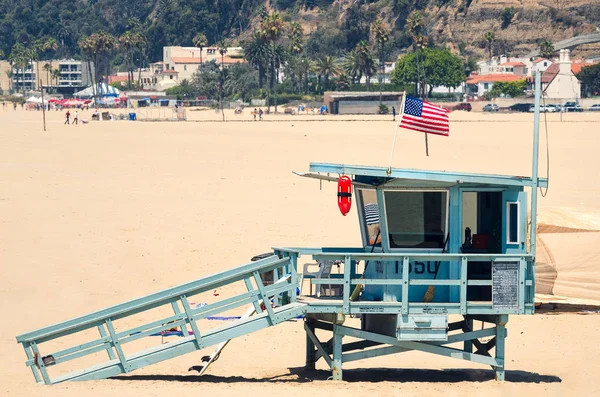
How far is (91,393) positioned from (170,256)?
942 centimetres

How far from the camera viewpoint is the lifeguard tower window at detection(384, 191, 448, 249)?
543 inches

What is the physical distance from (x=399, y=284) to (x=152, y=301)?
316 cm

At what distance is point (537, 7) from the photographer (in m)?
189

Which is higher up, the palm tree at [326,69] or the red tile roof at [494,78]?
the palm tree at [326,69]

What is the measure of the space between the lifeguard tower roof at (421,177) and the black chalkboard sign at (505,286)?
1075mm

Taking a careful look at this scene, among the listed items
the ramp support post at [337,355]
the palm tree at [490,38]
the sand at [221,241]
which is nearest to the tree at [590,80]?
the palm tree at [490,38]

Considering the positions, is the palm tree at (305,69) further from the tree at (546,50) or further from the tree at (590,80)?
the tree at (590,80)

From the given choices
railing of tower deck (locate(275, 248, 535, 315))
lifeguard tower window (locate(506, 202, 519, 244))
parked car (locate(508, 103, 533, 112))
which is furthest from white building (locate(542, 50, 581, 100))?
railing of tower deck (locate(275, 248, 535, 315))

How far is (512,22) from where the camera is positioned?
189500 mm

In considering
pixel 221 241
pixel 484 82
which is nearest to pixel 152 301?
pixel 221 241

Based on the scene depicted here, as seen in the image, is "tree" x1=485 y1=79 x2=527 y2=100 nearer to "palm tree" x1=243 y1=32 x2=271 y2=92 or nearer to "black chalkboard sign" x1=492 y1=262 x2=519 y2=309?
"palm tree" x1=243 y1=32 x2=271 y2=92

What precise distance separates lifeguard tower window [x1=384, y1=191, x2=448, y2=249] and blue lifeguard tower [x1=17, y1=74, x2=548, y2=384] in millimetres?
13

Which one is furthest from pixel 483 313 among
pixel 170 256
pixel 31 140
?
pixel 31 140

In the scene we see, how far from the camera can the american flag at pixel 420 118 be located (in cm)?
1434
